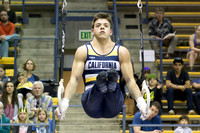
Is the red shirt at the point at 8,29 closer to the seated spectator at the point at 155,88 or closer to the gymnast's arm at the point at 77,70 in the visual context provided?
the seated spectator at the point at 155,88

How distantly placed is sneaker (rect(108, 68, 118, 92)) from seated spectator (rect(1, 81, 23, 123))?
3835 millimetres

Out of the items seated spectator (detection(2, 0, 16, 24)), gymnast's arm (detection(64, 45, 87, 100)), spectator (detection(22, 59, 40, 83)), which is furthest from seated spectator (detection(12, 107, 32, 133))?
seated spectator (detection(2, 0, 16, 24))

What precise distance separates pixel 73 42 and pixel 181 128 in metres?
5.01

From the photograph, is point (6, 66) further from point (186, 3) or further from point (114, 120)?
point (186, 3)

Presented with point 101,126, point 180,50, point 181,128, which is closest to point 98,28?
point 181,128

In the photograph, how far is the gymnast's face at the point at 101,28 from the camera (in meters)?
5.94

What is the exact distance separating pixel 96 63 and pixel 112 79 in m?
0.47

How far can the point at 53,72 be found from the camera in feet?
33.8

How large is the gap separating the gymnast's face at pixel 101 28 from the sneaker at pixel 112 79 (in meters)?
0.69

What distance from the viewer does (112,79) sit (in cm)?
548

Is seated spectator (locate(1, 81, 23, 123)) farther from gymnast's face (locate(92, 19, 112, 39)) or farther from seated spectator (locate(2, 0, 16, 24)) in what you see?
gymnast's face (locate(92, 19, 112, 39))

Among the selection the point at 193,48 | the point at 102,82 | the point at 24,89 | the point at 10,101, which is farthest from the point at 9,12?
the point at 102,82

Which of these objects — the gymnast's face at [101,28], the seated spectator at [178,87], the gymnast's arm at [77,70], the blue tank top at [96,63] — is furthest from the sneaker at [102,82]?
the seated spectator at [178,87]

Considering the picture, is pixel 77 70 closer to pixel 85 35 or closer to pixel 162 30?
pixel 162 30
